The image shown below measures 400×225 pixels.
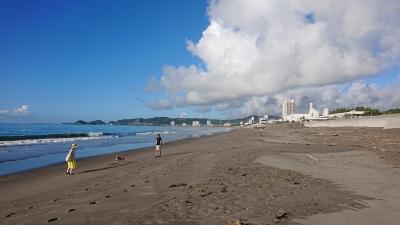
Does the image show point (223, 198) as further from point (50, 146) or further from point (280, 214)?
point (50, 146)

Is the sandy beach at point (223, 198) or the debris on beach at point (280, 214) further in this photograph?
the sandy beach at point (223, 198)

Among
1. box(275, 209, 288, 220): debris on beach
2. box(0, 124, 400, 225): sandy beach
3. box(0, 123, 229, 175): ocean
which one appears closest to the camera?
box(275, 209, 288, 220): debris on beach

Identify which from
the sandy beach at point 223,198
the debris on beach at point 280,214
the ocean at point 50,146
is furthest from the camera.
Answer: the ocean at point 50,146

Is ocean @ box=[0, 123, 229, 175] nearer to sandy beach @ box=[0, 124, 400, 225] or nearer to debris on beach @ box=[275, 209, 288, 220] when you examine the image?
sandy beach @ box=[0, 124, 400, 225]

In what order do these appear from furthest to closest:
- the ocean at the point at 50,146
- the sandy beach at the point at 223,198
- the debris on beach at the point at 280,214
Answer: the ocean at the point at 50,146
the sandy beach at the point at 223,198
the debris on beach at the point at 280,214

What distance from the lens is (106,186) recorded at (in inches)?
532

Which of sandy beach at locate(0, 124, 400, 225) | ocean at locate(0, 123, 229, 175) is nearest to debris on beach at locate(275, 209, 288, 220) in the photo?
sandy beach at locate(0, 124, 400, 225)

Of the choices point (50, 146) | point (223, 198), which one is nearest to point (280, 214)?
point (223, 198)

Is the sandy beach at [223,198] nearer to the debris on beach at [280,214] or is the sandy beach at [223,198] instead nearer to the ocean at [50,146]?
the debris on beach at [280,214]

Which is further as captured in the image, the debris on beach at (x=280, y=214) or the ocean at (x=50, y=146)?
the ocean at (x=50, y=146)

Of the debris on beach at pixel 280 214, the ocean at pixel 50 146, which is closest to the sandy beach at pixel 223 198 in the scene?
the debris on beach at pixel 280 214

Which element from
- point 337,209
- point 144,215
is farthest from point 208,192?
point 337,209

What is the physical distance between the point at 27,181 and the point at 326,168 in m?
13.9

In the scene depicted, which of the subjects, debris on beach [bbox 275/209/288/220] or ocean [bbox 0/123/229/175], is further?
ocean [bbox 0/123/229/175]
